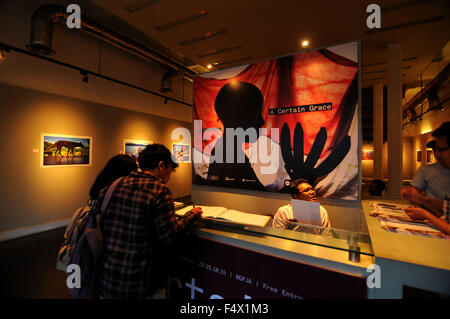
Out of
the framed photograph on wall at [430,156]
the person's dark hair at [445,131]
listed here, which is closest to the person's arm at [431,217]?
the person's dark hair at [445,131]

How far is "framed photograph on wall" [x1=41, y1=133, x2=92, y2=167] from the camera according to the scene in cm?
461

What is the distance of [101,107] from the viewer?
5.60 meters

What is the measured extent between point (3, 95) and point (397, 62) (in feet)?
26.0

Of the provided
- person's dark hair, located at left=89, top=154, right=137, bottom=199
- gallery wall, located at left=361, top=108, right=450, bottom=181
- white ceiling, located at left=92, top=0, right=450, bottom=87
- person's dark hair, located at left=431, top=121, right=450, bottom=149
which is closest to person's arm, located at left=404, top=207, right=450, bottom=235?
person's dark hair, located at left=431, top=121, right=450, bottom=149

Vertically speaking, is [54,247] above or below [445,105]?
below

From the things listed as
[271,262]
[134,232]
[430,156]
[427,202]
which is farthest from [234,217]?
[430,156]

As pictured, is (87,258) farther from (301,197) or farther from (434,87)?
(434,87)

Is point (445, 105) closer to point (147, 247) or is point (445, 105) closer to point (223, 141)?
point (223, 141)

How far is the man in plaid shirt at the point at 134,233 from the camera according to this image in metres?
1.29

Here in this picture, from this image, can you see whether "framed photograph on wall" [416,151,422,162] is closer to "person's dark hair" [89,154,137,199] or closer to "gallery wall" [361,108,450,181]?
"gallery wall" [361,108,450,181]

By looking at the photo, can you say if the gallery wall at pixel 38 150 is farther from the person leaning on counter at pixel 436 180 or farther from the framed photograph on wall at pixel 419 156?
the framed photograph on wall at pixel 419 156

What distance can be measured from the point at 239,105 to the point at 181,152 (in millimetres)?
5862

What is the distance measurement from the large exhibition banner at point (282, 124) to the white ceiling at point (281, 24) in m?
1.11
